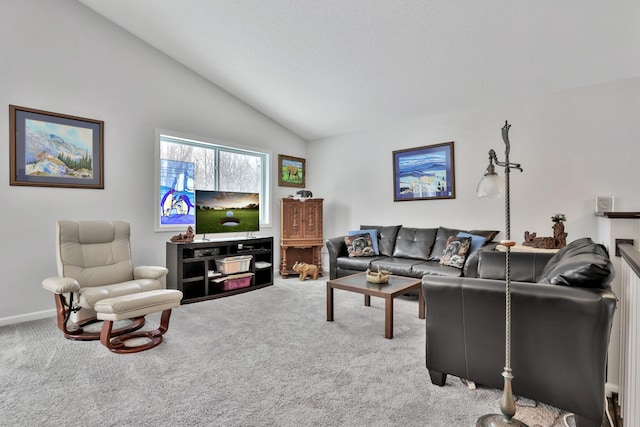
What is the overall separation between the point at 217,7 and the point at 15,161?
251cm

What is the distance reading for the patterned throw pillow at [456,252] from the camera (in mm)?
3785

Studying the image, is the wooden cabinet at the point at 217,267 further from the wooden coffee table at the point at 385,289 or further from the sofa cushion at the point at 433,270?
the sofa cushion at the point at 433,270

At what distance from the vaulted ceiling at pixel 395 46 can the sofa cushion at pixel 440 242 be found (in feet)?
5.53

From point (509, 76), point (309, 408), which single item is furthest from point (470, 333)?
point (509, 76)

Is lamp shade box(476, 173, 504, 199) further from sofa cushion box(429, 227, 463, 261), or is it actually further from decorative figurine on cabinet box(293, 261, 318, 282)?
decorative figurine on cabinet box(293, 261, 318, 282)

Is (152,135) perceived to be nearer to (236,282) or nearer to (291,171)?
(236,282)

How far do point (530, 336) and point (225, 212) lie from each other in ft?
12.2

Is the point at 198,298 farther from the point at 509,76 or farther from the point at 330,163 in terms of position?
the point at 509,76

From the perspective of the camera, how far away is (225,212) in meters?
4.43

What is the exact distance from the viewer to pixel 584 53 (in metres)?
3.10

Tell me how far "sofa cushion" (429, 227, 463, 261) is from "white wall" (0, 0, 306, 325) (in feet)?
11.6

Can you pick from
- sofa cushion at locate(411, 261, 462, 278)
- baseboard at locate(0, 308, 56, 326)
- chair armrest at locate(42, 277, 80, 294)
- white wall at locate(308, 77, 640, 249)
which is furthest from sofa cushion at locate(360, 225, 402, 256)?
baseboard at locate(0, 308, 56, 326)

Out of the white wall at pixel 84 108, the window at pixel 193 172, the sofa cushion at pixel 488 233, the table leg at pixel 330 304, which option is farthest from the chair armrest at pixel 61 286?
the sofa cushion at pixel 488 233

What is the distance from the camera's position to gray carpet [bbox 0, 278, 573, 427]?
65.6 inches
